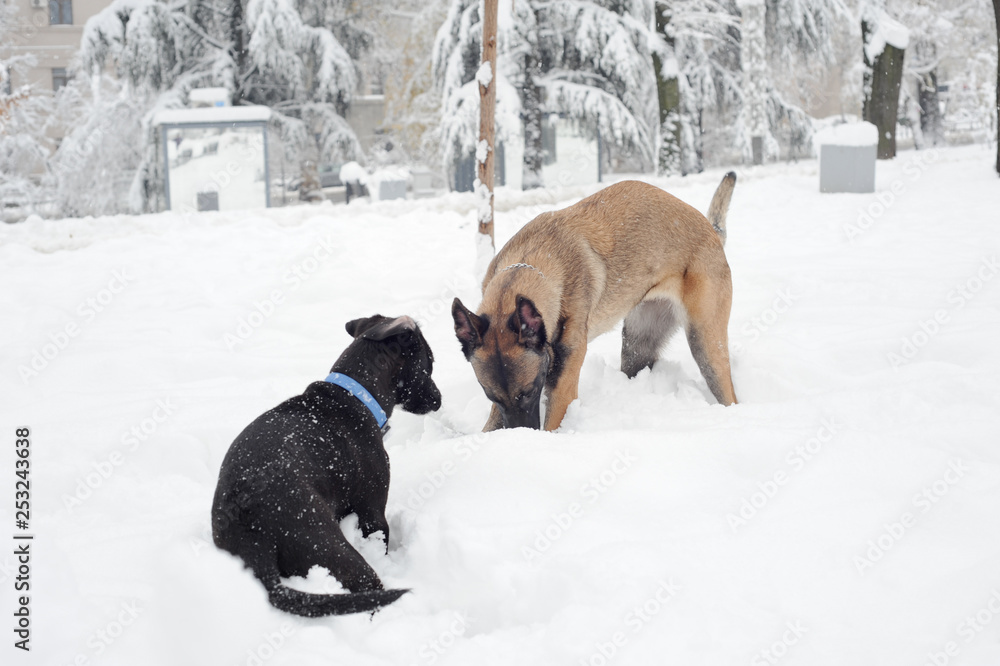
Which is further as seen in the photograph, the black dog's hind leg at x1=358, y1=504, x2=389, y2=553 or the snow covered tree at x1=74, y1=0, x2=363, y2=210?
the snow covered tree at x1=74, y1=0, x2=363, y2=210

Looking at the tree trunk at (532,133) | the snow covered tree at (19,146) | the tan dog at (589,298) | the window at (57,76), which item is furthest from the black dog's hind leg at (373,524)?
the window at (57,76)

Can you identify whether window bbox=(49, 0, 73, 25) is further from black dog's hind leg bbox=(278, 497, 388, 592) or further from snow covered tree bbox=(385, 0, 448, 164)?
black dog's hind leg bbox=(278, 497, 388, 592)

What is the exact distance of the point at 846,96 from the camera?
4031cm

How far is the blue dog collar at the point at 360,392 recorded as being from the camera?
3590mm

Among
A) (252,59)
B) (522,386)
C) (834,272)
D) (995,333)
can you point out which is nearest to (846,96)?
(252,59)

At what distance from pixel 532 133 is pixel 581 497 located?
1856 centimetres

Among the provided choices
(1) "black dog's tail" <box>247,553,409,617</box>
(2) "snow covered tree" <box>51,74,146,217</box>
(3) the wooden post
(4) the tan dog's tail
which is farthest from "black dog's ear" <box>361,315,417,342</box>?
(2) "snow covered tree" <box>51,74,146,217</box>

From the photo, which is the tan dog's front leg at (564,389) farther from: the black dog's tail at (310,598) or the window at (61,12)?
the window at (61,12)

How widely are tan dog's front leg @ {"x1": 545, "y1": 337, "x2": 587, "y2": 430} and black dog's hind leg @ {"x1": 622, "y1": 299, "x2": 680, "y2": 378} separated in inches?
35.3

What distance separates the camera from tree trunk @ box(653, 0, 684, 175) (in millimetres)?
20953

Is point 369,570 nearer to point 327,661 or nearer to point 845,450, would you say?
point 327,661

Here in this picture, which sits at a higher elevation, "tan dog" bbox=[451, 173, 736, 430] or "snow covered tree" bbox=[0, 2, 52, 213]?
"snow covered tree" bbox=[0, 2, 52, 213]

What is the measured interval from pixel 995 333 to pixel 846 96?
130 ft

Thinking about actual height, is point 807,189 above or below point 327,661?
above
